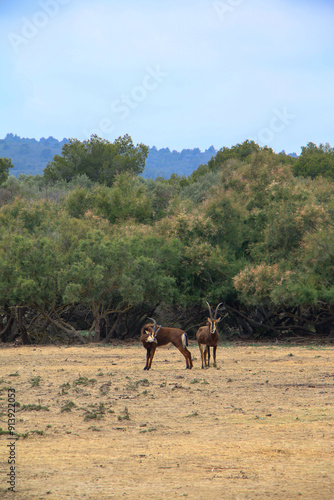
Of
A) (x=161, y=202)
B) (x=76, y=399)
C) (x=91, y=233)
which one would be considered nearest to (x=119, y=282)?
(x=91, y=233)

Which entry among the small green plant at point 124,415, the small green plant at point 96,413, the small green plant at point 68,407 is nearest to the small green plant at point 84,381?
the small green plant at point 68,407

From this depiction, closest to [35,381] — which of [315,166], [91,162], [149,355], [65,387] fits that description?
[65,387]

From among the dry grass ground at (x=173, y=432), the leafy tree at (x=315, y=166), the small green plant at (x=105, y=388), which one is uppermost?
the leafy tree at (x=315, y=166)

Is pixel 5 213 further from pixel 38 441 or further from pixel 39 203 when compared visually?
pixel 38 441

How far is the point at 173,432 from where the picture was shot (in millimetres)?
9914

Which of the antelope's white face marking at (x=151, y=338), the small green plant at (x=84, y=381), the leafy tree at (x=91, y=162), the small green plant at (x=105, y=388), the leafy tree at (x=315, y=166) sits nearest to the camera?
the small green plant at (x=105, y=388)

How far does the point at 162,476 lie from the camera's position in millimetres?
7473

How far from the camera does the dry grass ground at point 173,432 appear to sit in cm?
711

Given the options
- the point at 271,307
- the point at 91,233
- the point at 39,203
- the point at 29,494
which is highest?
the point at 39,203

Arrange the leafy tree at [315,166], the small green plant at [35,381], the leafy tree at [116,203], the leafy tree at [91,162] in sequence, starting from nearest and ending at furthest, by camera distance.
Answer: the small green plant at [35,381], the leafy tree at [116,203], the leafy tree at [315,166], the leafy tree at [91,162]

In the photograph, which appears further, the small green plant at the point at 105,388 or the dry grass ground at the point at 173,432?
the small green plant at the point at 105,388

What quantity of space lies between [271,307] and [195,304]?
12.0 feet

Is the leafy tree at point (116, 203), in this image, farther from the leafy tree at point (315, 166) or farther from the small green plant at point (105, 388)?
the leafy tree at point (315, 166)

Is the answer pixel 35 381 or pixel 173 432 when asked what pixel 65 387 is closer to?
pixel 35 381
